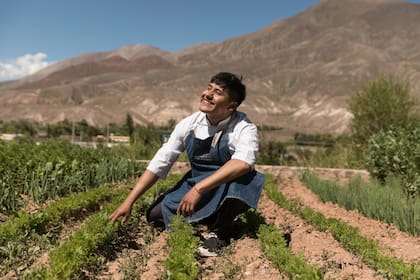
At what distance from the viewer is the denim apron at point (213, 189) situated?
349 cm

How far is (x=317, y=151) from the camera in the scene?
13.4 m

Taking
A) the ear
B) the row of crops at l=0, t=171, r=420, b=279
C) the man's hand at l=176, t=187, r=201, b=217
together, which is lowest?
the row of crops at l=0, t=171, r=420, b=279

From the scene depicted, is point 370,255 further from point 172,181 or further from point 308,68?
point 308,68

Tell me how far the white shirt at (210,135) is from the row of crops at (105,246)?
24.0 inches

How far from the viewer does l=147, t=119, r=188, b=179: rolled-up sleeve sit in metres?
3.74

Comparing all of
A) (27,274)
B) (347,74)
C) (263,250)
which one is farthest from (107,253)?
(347,74)

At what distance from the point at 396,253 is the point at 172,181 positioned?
146 inches

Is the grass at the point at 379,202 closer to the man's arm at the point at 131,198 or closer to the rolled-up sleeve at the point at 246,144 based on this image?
the rolled-up sleeve at the point at 246,144

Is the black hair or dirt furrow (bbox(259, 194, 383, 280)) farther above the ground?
the black hair

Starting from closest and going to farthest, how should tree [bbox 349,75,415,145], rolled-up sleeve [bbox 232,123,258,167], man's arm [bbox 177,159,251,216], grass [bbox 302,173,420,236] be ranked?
1. man's arm [bbox 177,159,251,216]
2. rolled-up sleeve [bbox 232,123,258,167]
3. grass [bbox 302,173,420,236]
4. tree [bbox 349,75,415,145]

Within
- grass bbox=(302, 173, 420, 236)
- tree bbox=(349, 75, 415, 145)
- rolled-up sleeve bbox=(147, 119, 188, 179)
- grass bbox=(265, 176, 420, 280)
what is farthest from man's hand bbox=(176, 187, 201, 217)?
tree bbox=(349, 75, 415, 145)

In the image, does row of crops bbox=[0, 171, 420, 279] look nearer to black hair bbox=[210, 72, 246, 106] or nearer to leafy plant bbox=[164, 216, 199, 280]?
leafy plant bbox=[164, 216, 199, 280]

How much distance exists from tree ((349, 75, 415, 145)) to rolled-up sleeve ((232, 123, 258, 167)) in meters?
8.88

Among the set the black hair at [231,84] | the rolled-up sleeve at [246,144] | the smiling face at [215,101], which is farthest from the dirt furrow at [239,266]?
the black hair at [231,84]
